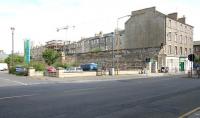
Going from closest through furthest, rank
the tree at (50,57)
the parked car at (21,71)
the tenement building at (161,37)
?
the parked car at (21,71)
the tenement building at (161,37)
the tree at (50,57)

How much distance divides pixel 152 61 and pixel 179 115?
1898 inches

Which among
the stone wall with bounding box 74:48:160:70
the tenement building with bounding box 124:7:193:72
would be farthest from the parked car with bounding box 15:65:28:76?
the tenement building with bounding box 124:7:193:72

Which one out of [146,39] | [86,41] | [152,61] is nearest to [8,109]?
[152,61]

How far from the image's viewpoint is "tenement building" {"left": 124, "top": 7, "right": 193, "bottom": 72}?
6119 centimetres

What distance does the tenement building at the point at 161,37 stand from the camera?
201 ft

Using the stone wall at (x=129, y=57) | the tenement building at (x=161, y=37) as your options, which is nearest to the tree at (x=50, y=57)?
the stone wall at (x=129, y=57)

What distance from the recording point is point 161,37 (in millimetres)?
64562

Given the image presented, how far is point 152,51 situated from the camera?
198 feet

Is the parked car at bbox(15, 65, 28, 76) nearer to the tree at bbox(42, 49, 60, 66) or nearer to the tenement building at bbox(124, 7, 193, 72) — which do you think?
the tree at bbox(42, 49, 60, 66)

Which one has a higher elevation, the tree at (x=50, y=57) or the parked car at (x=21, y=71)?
the tree at (x=50, y=57)

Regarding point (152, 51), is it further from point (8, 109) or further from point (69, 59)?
point (8, 109)

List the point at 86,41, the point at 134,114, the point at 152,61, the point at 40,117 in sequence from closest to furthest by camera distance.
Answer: the point at 40,117 < the point at 134,114 < the point at 152,61 < the point at 86,41

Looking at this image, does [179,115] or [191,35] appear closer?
[179,115]

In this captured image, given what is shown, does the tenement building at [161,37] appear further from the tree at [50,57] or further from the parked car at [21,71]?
the parked car at [21,71]
